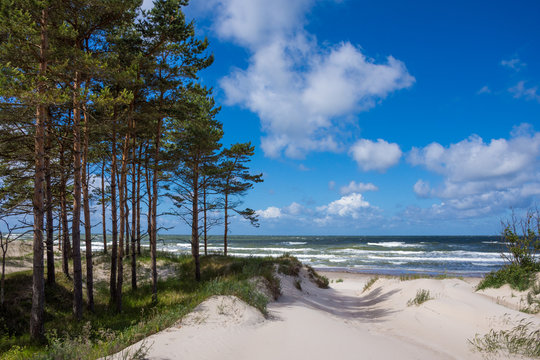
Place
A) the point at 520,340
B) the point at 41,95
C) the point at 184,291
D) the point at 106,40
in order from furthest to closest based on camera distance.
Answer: the point at 184,291 < the point at 106,40 < the point at 41,95 < the point at 520,340

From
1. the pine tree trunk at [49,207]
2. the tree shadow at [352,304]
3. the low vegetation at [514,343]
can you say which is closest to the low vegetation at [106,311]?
the pine tree trunk at [49,207]

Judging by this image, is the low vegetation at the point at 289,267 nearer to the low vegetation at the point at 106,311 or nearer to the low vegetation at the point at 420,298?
the low vegetation at the point at 106,311

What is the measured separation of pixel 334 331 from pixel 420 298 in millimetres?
5455

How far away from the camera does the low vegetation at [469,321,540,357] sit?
21.5ft

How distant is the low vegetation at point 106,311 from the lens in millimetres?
5676

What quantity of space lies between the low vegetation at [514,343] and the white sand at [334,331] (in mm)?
350

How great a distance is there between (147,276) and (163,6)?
14.9 m

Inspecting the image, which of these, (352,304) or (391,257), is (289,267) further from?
(391,257)

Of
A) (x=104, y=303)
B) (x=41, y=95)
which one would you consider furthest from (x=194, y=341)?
(x=104, y=303)

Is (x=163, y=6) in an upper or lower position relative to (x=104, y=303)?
upper

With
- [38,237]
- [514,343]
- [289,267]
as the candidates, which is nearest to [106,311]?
[38,237]

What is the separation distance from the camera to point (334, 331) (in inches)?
297

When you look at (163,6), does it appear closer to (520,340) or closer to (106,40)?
(106,40)

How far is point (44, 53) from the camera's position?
336 inches
